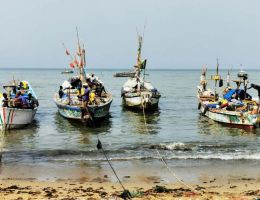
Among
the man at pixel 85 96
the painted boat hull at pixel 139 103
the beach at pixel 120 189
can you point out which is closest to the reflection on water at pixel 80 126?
the man at pixel 85 96

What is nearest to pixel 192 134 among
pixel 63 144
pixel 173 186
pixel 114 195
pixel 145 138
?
pixel 145 138

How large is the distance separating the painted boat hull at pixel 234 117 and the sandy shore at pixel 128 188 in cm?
1009

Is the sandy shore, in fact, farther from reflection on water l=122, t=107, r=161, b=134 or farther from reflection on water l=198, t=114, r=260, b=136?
reflection on water l=122, t=107, r=161, b=134

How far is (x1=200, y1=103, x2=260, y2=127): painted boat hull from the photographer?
71.1 feet

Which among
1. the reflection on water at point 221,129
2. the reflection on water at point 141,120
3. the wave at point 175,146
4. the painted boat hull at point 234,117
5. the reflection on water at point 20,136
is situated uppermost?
the painted boat hull at point 234,117

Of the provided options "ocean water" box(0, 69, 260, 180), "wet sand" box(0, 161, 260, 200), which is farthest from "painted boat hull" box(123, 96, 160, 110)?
"wet sand" box(0, 161, 260, 200)

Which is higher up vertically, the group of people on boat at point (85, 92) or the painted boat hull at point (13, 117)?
the group of people on boat at point (85, 92)

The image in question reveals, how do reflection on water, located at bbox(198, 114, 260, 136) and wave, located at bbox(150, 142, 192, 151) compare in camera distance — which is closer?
wave, located at bbox(150, 142, 192, 151)

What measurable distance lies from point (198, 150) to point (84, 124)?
8050mm

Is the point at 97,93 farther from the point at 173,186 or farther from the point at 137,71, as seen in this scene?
the point at 173,186

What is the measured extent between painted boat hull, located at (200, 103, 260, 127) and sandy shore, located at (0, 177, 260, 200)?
397 inches

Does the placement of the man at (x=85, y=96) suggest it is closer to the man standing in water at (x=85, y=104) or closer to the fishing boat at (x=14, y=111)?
the man standing in water at (x=85, y=104)

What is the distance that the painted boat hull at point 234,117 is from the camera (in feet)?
71.1

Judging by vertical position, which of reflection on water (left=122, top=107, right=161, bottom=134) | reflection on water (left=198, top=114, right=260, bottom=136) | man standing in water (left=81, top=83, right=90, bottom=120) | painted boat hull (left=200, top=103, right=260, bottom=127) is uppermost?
man standing in water (left=81, top=83, right=90, bottom=120)
